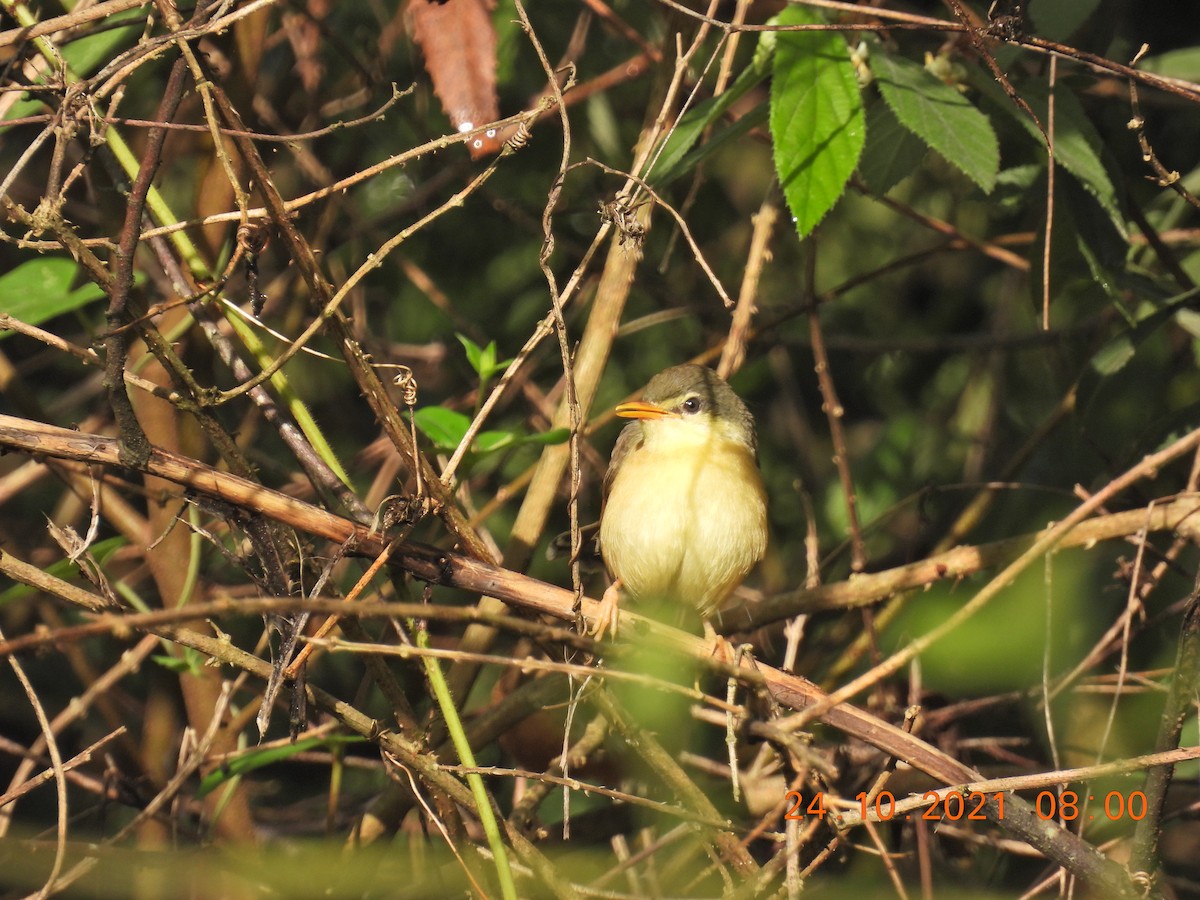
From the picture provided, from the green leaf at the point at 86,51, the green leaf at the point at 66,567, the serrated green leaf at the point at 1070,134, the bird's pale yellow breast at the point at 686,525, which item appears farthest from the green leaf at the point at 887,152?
the green leaf at the point at 66,567

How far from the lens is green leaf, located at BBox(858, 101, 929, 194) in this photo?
3.42 m

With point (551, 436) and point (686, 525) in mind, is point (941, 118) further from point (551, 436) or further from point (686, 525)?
point (686, 525)

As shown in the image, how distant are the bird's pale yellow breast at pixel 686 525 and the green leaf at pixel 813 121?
1378 mm

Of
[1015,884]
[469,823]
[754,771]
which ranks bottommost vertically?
[1015,884]

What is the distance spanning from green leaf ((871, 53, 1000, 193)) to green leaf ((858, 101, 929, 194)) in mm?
152

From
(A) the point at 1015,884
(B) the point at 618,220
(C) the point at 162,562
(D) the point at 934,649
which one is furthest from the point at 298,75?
(A) the point at 1015,884

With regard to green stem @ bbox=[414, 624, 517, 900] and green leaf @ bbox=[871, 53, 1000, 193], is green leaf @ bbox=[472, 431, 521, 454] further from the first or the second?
green leaf @ bbox=[871, 53, 1000, 193]

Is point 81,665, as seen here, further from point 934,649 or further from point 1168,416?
point 1168,416

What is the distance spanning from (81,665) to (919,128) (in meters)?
3.50

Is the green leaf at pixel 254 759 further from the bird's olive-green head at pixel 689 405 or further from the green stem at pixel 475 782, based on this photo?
the bird's olive-green head at pixel 689 405

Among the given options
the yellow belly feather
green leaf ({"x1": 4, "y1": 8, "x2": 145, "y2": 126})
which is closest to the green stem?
the yellow belly feather

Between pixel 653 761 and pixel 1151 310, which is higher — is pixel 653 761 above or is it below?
below

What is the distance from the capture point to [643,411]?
170 inches

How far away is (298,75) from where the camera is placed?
16.4 feet
